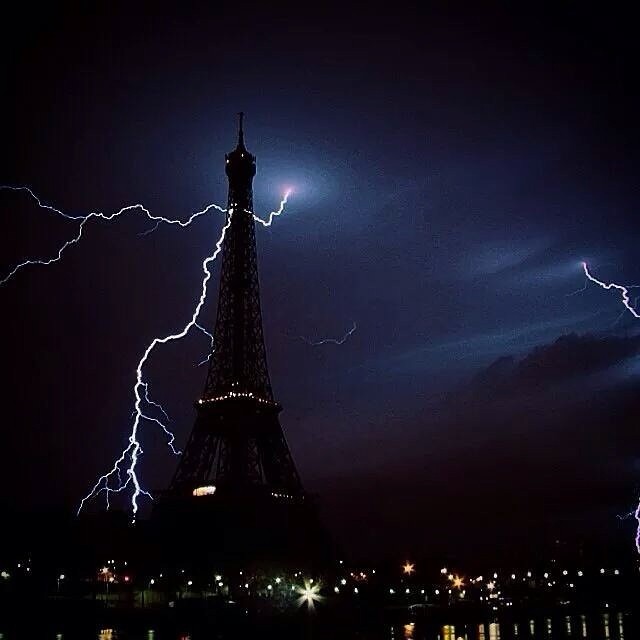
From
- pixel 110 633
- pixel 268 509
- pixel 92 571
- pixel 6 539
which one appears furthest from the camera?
pixel 268 509

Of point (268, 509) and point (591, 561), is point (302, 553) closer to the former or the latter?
point (268, 509)

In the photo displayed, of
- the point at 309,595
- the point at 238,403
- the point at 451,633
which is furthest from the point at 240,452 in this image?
the point at 451,633

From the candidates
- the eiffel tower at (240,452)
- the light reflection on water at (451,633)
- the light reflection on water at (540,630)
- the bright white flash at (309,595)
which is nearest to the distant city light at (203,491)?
the eiffel tower at (240,452)

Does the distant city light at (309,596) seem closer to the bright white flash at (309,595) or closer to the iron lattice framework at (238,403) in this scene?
the bright white flash at (309,595)

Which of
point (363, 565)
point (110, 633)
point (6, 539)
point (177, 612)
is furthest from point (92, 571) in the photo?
point (363, 565)

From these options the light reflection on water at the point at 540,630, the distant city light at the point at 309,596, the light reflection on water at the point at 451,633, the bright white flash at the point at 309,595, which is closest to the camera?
the light reflection on water at the point at 451,633

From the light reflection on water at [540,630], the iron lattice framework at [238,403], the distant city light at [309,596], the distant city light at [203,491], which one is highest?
the iron lattice framework at [238,403]

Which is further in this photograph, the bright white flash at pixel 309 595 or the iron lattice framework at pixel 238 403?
the iron lattice framework at pixel 238 403
